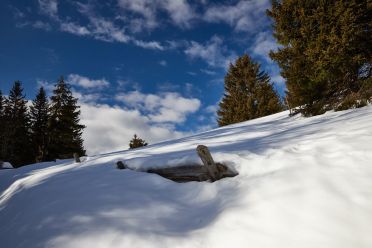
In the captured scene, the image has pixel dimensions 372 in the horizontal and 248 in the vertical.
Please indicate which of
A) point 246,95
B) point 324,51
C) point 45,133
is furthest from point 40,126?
point 324,51

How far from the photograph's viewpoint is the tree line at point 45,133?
94.4 feet

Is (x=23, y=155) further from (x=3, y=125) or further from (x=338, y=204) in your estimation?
(x=338, y=204)

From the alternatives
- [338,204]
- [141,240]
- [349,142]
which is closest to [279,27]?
[349,142]

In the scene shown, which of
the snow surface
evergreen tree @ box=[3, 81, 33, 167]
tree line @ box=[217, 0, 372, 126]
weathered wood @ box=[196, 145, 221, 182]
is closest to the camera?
the snow surface

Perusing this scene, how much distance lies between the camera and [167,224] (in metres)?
4.16

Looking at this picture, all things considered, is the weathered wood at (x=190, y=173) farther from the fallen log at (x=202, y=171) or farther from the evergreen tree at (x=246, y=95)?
the evergreen tree at (x=246, y=95)

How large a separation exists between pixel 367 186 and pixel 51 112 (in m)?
32.6

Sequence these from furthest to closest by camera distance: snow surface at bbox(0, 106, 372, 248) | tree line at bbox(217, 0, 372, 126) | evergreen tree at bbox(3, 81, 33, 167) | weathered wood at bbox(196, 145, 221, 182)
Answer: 1. evergreen tree at bbox(3, 81, 33, 167)
2. tree line at bbox(217, 0, 372, 126)
3. weathered wood at bbox(196, 145, 221, 182)
4. snow surface at bbox(0, 106, 372, 248)

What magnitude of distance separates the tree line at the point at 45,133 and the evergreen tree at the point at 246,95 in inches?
664

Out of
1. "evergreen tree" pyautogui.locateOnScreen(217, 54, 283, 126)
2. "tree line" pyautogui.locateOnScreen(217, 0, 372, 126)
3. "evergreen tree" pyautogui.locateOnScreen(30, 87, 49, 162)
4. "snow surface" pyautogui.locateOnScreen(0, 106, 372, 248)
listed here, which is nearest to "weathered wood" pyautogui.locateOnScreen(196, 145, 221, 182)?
"snow surface" pyautogui.locateOnScreen(0, 106, 372, 248)

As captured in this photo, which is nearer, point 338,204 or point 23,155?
point 338,204

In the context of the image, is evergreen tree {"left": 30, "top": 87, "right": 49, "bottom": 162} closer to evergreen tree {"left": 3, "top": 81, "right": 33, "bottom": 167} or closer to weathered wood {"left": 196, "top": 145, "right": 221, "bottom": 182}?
evergreen tree {"left": 3, "top": 81, "right": 33, "bottom": 167}

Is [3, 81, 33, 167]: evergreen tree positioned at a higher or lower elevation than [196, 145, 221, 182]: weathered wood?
higher

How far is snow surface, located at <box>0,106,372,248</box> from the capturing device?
334 cm
